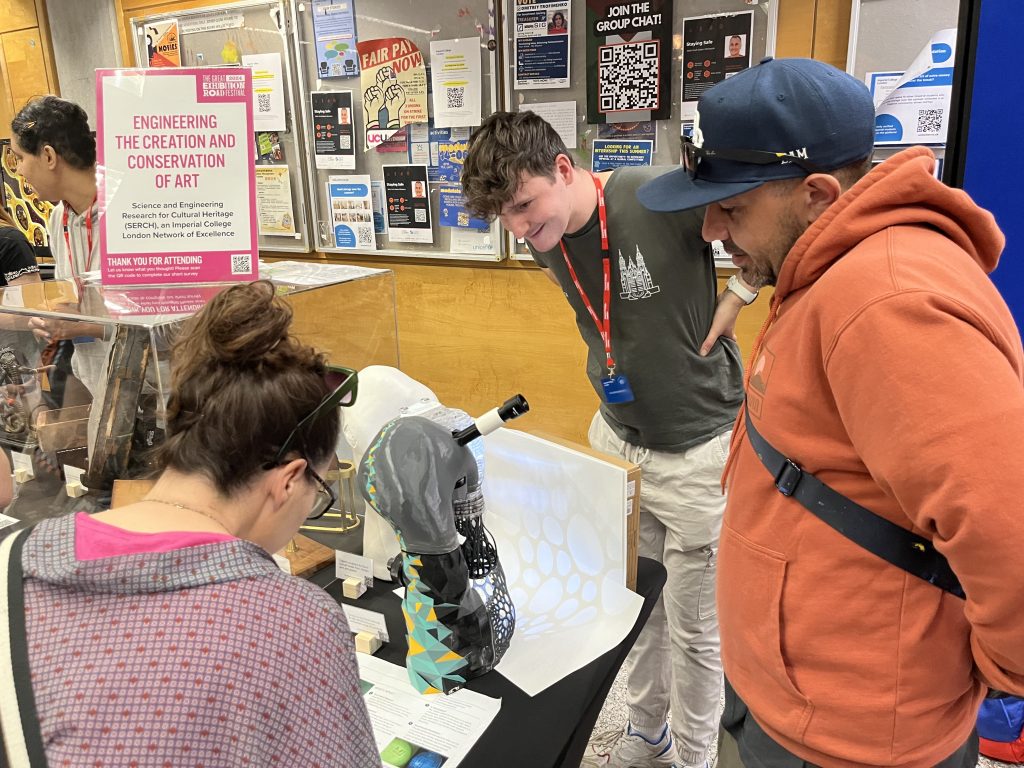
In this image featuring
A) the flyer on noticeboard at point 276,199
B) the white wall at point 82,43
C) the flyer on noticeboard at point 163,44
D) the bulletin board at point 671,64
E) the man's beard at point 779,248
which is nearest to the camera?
the man's beard at point 779,248

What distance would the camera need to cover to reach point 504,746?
109 centimetres

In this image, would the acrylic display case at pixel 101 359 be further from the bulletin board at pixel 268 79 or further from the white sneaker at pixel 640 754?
the bulletin board at pixel 268 79

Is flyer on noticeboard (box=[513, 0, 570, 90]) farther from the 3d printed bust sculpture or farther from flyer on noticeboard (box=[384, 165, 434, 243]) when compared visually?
the 3d printed bust sculpture

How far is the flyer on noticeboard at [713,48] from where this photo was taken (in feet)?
8.64

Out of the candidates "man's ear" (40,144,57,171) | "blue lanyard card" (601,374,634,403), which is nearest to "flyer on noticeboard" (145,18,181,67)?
A: "man's ear" (40,144,57,171)

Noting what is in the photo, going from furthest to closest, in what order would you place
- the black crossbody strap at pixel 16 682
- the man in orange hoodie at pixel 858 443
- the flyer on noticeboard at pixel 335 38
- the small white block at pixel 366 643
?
the flyer on noticeboard at pixel 335 38 → the small white block at pixel 366 643 → the man in orange hoodie at pixel 858 443 → the black crossbody strap at pixel 16 682

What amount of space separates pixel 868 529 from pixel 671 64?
2299mm

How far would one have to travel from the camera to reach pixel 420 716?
3.77 ft

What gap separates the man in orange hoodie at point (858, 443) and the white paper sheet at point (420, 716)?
0.41m

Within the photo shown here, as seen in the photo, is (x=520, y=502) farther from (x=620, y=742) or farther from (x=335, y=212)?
(x=335, y=212)

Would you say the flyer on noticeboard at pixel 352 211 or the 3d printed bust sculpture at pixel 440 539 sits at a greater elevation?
the flyer on noticeboard at pixel 352 211


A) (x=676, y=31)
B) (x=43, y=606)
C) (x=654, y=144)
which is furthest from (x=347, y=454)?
(x=676, y=31)

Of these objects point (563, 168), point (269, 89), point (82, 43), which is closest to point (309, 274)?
point (563, 168)

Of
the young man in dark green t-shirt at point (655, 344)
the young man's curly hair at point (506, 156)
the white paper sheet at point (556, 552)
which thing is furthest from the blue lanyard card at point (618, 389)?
the young man's curly hair at point (506, 156)
